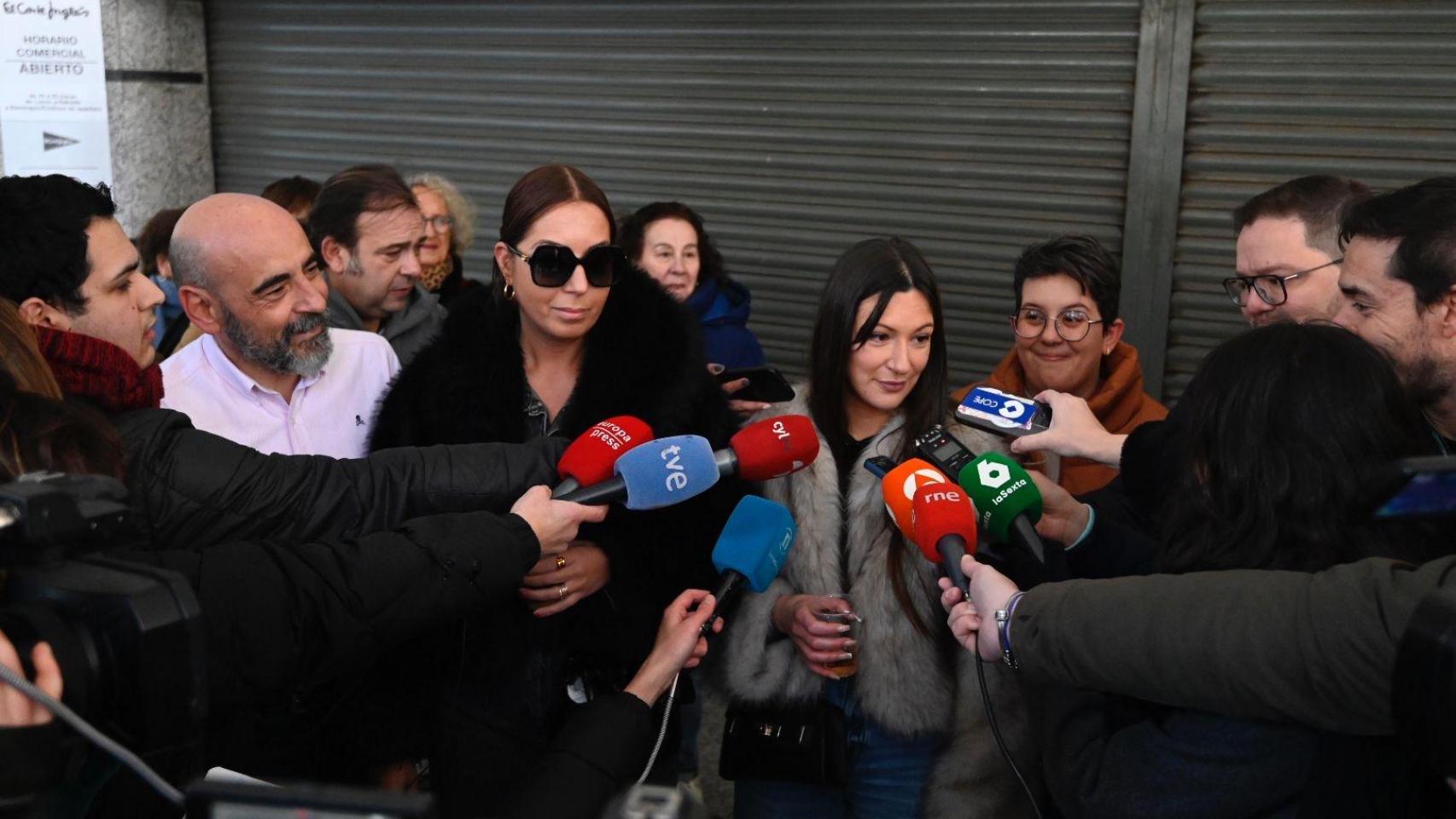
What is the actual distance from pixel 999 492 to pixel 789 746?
2.42 feet

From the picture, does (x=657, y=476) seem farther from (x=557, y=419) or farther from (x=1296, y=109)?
(x=1296, y=109)

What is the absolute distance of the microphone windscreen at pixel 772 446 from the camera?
2426mm

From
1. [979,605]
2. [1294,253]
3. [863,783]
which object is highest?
[1294,253]

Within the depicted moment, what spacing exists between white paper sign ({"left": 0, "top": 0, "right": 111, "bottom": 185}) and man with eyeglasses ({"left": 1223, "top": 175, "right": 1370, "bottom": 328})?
572 centimetres

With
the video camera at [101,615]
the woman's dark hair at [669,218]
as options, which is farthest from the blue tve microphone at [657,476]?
the woman's dark hair at [669,218]

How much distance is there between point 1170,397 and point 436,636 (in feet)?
12.0

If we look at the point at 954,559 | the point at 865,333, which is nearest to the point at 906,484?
the point at 954,559

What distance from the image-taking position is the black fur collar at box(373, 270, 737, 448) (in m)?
2.73

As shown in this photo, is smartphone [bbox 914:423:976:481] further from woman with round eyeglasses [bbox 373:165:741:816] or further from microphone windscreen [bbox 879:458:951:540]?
woman with round eyeglasses [bbox 373:165:741:816]

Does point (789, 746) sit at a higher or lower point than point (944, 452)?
lower

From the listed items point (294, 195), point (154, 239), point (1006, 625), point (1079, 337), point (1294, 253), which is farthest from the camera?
point (294, 195)

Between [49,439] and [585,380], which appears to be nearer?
[49,439]

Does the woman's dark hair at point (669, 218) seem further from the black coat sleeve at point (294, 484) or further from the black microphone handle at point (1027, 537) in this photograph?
the black microphone handle at point (1027, 537)

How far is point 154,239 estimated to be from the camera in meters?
4.85
